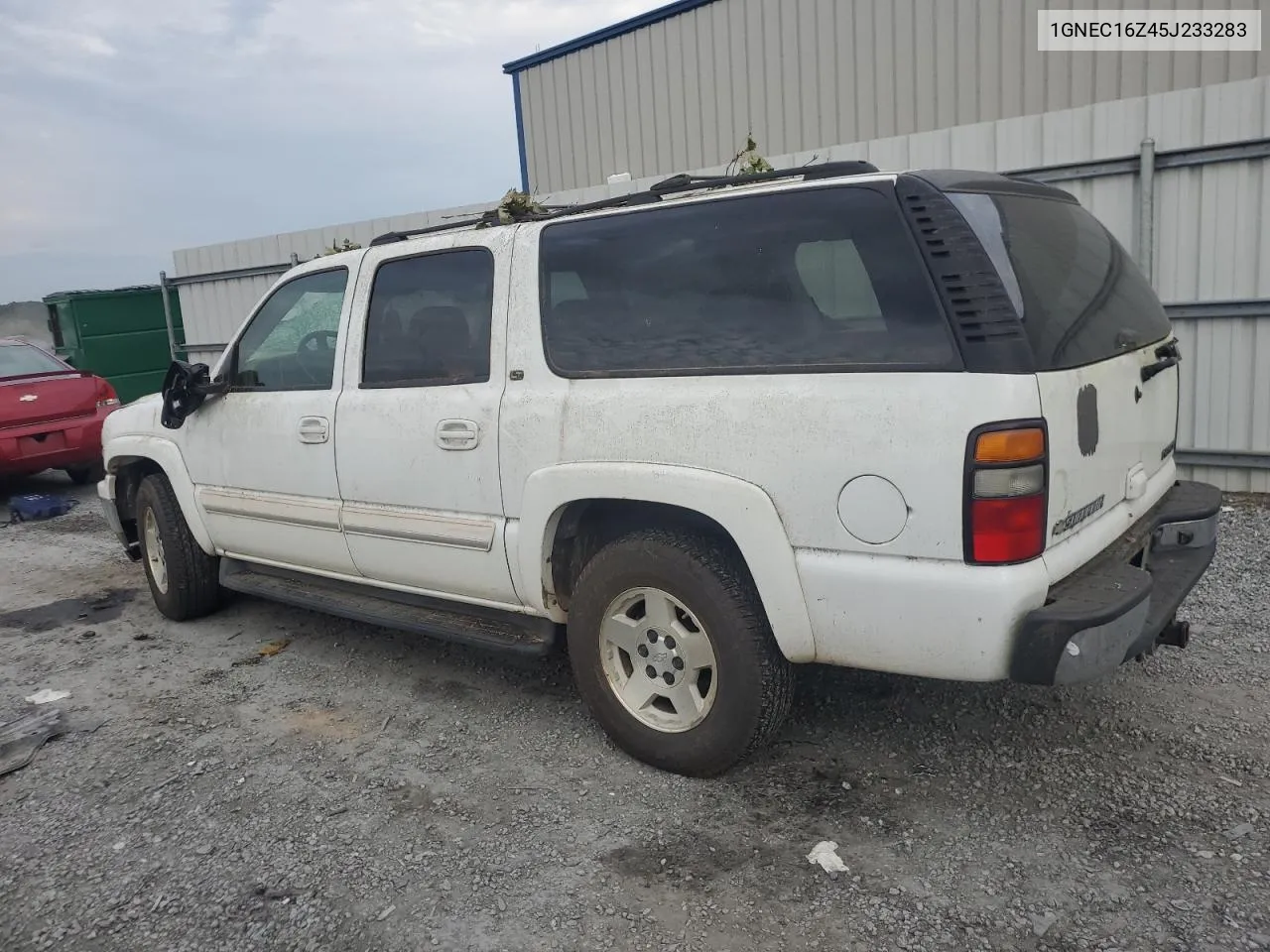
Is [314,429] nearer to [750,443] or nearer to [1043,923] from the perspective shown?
[750,443]

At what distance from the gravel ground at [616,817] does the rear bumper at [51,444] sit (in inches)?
210

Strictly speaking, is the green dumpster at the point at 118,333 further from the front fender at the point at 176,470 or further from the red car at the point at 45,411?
the front fender at the point at 176,470

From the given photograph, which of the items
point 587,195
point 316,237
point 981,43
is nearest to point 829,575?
point 587,195

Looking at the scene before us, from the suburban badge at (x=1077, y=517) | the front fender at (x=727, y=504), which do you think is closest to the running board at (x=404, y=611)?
the front fender at (x=727, y=504)

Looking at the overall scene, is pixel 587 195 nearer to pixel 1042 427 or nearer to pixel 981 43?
pixel 981 43

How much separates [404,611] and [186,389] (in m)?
1.65

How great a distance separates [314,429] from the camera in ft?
14.0

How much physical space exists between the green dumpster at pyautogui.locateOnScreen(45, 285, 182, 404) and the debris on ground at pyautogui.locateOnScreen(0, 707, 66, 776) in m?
10.2

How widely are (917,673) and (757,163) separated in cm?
275

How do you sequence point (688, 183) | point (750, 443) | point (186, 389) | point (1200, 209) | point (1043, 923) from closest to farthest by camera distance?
point (1043, 923) < point (750, 443) < point (688, 183) < point (186, 389) < point (1200, 209)

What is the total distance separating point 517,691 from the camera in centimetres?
421

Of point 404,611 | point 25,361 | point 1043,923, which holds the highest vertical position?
point 25,361

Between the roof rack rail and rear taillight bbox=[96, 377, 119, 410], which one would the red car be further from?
the roof rack rail

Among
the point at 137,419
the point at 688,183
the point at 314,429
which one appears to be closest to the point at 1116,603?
the point at 688,183
